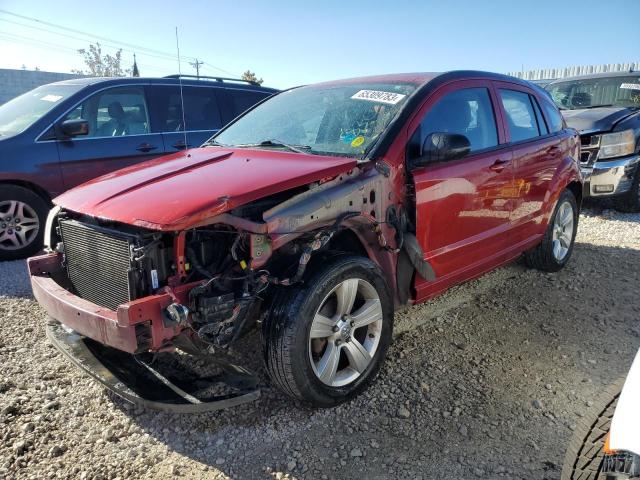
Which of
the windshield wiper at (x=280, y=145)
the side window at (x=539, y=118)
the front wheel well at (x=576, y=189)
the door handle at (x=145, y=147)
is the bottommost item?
the front wheel well at (x=576, y=189)

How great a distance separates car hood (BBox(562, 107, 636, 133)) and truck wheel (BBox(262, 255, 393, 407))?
237 inches

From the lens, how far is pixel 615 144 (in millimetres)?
7340

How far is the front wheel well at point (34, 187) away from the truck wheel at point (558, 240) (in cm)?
499

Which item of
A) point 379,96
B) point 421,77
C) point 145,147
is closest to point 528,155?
point 421,77

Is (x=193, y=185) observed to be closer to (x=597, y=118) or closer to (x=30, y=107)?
(x=30, y=107)

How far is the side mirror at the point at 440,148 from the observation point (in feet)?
10.2

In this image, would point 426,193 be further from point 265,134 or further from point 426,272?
point 265,134

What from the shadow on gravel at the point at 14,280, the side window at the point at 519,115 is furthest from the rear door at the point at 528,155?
the shadow on gravel at the point at 14,280

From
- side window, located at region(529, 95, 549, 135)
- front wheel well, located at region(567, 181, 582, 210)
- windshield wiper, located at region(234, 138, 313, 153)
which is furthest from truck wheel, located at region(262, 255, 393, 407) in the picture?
front wheel well, located at region(567, 181, 582, 210)

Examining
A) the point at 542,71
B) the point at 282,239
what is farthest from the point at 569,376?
the point at 542,71

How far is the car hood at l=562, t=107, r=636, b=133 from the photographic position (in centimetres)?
740

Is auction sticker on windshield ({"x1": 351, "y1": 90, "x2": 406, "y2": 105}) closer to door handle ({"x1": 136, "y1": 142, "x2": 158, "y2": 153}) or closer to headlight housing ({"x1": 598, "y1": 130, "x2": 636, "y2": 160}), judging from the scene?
door handle ({"x1": 136, "y1": 142, "x2": 158, "y2": 153})

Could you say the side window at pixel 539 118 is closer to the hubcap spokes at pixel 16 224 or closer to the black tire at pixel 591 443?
the black tire at pixel 591 443

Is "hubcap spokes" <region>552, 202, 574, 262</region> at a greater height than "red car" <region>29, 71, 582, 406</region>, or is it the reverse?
"red car" <region>29, 71, 582, 406</region>
